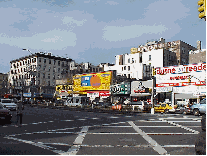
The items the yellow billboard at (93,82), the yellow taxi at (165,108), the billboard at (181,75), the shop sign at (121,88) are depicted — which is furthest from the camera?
the yellow billboard at (93,82)

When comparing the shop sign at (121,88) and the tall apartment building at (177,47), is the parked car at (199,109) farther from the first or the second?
the tall apartment building at (177,47)

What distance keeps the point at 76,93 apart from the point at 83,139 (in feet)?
163

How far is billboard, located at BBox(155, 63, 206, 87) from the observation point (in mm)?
39794

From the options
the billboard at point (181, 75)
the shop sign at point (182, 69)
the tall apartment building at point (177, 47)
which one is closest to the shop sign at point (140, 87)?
the billboard at point (181, 75)

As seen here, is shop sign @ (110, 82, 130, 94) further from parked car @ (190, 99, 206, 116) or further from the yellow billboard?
parked car @ (190, 99, 206, 116)

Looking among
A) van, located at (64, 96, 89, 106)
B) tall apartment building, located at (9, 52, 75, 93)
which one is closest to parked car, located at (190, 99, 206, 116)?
van, located at (64, 96, 89, 106)

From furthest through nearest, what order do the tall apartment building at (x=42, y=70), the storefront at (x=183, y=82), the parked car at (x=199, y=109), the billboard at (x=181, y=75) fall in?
the tall apartment building at (x=42, y=70) → the billboard at (x=181, y=75) → the storefront at (x=183, y=82) → the parked car at (x=199, y=109)

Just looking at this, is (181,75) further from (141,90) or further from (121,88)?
(121,88)

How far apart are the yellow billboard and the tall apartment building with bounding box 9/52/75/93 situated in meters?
24.5

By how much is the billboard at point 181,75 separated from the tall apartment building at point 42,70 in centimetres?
4522

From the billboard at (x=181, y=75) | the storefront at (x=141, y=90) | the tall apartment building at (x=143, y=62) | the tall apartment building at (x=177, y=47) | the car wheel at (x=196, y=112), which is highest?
the tall apartment building at (x=177, y=47)

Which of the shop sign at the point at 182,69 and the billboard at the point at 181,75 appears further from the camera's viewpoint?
the shop sign at the point at 182,69

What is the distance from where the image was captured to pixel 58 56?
9444 cm

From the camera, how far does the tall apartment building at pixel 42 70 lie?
8594cm
